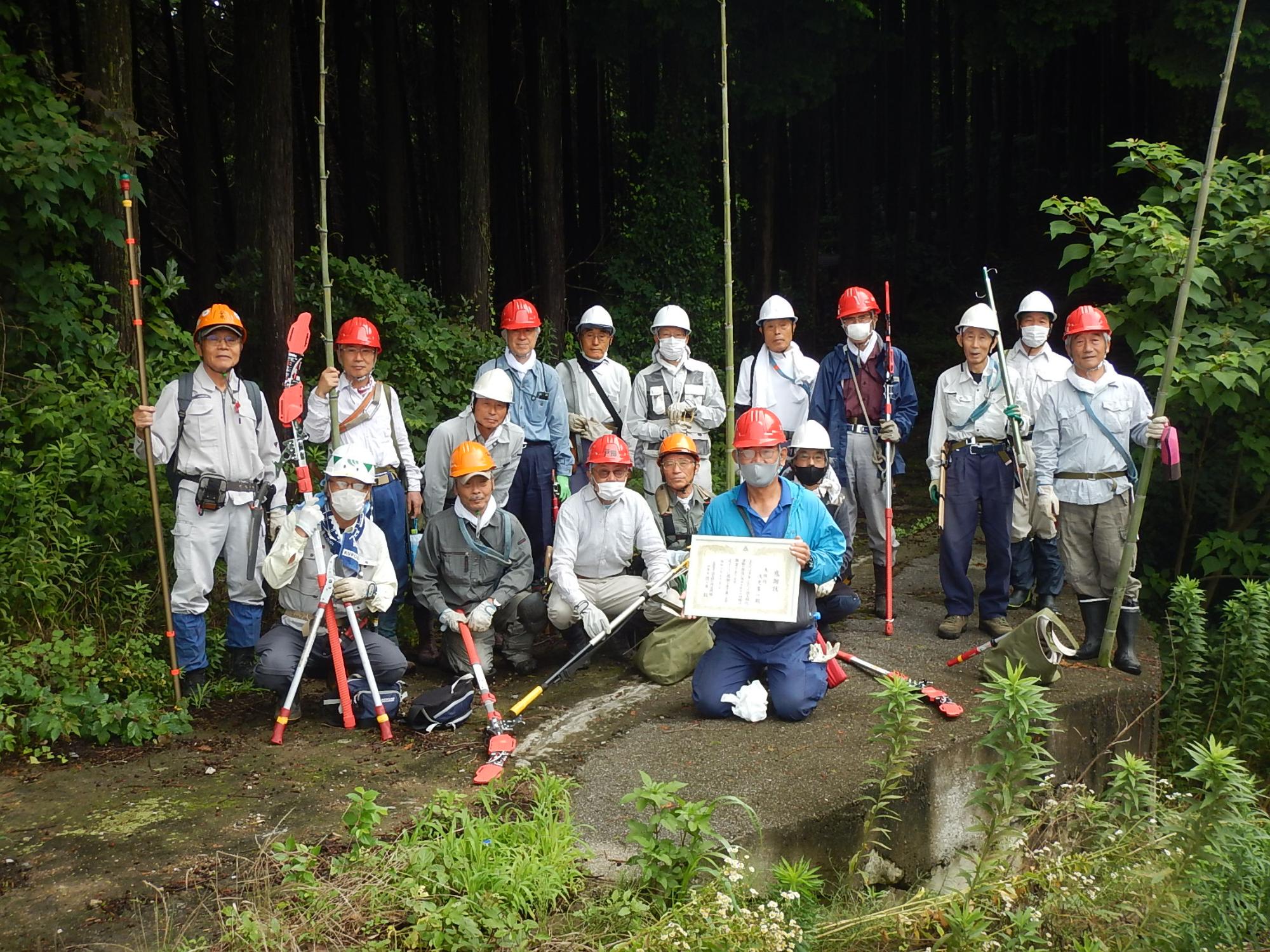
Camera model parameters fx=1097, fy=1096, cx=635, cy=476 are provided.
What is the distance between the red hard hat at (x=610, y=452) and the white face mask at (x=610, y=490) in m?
0.14

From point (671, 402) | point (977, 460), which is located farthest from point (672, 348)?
point (977, 460)

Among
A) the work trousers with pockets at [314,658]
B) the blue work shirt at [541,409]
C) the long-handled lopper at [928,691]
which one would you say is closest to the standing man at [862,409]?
the long-handled lopper at [928,691]

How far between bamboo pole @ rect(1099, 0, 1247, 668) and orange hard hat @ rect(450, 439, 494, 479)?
3.90m

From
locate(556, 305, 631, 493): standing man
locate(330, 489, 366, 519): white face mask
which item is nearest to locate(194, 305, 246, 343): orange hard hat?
Result: locate(330, 489, 366, 519): white face mask

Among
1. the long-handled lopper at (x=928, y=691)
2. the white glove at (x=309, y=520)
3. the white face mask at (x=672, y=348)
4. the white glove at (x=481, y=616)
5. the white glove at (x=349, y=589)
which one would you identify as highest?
the white face mask at (x=672, y=348)

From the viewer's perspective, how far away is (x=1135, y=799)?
185 inches

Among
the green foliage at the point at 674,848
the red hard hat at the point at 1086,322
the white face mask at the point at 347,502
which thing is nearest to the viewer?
the green foliage at the point at 674,848

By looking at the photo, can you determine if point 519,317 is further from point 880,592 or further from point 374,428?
point 880,592

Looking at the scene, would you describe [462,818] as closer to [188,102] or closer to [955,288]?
[188,102]

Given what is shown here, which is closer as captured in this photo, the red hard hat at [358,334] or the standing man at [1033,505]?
the red hard hat at [358,334]

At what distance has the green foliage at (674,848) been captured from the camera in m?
4.13

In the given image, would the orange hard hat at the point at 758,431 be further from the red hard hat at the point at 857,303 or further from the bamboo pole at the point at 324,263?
the bamboo pole at the point at 324,263

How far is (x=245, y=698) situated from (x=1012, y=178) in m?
25.6

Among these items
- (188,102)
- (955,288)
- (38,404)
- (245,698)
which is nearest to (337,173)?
(188,102)
